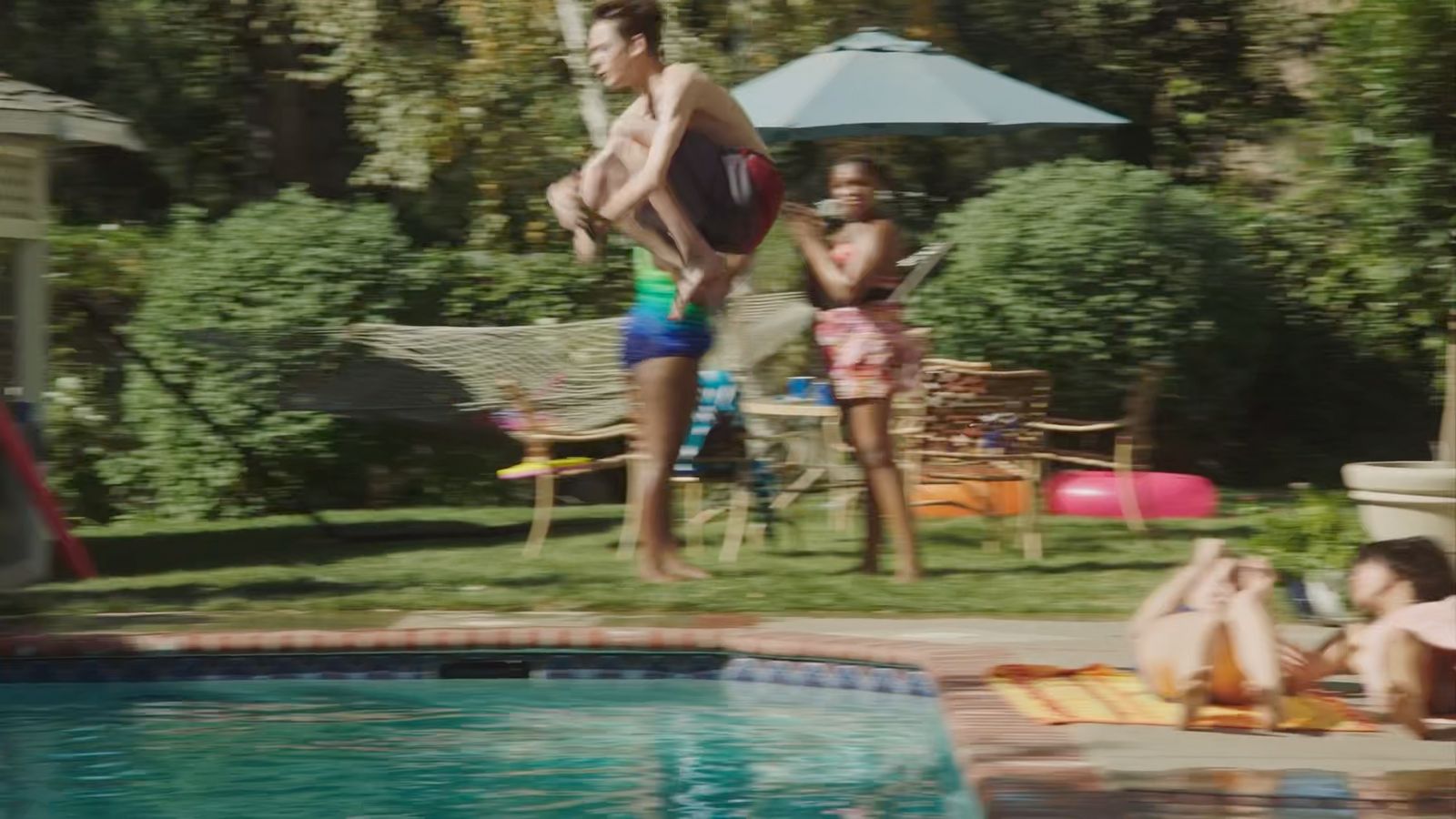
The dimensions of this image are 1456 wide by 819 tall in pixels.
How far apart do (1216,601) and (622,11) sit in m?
3.58

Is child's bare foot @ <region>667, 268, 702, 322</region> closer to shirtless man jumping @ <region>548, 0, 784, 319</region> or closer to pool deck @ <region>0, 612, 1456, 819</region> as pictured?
shirtless man jumping @ <region>548, 0, 784, 319</region>

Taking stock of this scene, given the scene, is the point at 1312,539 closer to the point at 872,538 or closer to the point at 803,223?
the point at 872,538

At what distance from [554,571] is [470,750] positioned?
2834mm

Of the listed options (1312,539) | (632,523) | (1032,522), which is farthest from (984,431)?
(1312,539)

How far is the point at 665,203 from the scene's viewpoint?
7.64 metres

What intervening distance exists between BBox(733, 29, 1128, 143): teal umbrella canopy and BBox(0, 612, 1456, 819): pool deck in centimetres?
291

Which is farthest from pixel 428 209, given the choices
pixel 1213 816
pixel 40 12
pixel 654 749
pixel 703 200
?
pixel 1213 816

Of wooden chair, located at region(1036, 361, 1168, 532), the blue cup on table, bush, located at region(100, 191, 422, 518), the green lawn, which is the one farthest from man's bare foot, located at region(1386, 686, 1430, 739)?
bush, located at region(100, 191, 422, 518)

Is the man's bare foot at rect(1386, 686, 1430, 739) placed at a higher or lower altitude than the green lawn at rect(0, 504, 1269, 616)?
higher

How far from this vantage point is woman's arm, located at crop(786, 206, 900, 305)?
790cm

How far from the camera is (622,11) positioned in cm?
769

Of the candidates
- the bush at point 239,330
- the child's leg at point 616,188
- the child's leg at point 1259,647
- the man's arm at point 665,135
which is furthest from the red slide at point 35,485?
the child's leg at point 1259,647

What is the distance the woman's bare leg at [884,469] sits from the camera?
8.05m

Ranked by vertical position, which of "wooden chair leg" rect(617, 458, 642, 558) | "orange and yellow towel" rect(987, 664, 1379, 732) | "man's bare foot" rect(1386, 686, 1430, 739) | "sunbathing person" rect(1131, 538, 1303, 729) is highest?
"sunbathing person" rect(1131, 538, 1303, 729)
